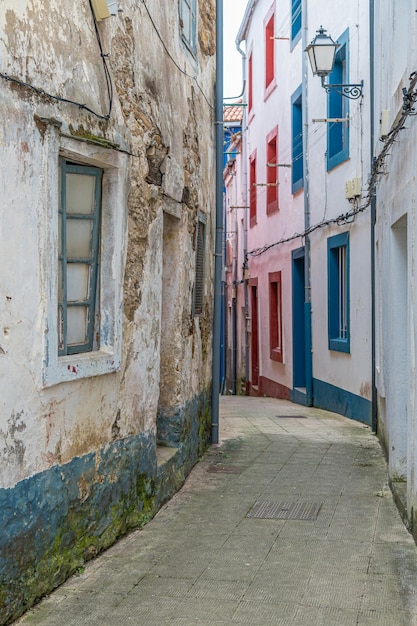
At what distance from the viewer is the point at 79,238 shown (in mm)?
6020

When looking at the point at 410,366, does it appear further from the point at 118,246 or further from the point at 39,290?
the point at 39,290

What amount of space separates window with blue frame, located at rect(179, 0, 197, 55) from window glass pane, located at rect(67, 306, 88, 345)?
3628mm

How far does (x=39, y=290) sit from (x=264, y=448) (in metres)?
5.91

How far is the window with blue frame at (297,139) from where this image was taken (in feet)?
54.1

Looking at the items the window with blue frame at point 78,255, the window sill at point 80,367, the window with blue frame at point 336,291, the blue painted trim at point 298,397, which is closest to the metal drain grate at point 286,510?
the window sill at point 80,367

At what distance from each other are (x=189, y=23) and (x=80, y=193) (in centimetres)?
373

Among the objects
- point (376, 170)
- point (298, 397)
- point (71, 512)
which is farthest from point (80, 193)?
point (298, 397)

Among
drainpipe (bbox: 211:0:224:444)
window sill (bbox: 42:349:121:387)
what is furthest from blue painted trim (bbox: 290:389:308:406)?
window sill (bbox: 42:349:121:387)

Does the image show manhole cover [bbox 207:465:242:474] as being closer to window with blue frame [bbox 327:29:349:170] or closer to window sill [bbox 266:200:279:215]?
window with blue frame [bbox 327:29:349:170]

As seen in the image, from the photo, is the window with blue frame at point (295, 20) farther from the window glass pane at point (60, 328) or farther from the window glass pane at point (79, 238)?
the window glass pane at point (60, 328)

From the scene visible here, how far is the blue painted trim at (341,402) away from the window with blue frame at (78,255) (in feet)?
22.2

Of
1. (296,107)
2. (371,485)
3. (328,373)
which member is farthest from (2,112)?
(296,107)

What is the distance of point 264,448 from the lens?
10.5 m

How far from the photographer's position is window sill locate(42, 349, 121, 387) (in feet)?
17.1
